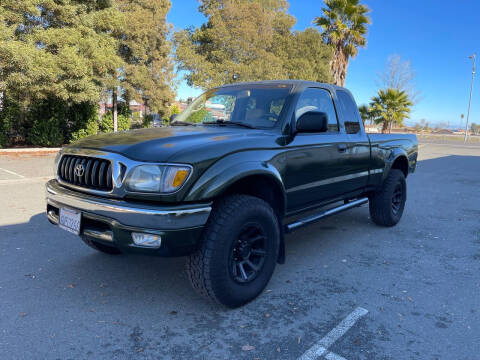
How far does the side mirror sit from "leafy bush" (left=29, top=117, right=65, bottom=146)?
39.9 ft

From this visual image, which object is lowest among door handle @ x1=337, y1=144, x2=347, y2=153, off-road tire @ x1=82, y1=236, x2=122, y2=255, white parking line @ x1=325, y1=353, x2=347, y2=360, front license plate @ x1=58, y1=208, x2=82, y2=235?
white parking line @ x1=325, y1=353, x2=347, y2=360

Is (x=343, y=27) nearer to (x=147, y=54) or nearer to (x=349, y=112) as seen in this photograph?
(x=147, y=54)

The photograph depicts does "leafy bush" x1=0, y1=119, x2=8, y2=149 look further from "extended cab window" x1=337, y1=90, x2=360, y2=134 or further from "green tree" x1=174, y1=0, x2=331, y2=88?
"extended cab window" x1=337, y1=90, x2=360, y2=134

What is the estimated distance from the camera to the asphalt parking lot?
7.68 ft

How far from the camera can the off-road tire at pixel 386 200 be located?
4902mm

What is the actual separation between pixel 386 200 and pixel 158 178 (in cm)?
355

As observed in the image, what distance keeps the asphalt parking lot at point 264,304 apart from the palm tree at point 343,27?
19.8m

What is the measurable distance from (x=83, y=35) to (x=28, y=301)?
1137cm

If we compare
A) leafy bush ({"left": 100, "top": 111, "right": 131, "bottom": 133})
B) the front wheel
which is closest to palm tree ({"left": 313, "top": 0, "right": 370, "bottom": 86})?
leafy bush ({"left": 100, "top": 111, "right": 131, "bottom": 133})

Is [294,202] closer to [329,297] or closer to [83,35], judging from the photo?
[329,297]

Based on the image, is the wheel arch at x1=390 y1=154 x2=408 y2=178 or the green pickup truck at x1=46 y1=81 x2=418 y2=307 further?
the wheel arch at x1=390 y1=154 x2=408 y2=178

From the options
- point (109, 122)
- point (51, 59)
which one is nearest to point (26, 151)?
point (51, 59)

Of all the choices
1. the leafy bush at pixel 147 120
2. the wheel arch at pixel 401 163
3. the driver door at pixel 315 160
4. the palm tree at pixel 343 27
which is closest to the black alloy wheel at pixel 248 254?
the driver door at pixel 315 160

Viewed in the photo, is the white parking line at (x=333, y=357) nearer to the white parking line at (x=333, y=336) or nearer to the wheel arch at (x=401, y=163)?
the white parking line at (x=333, y=336)
